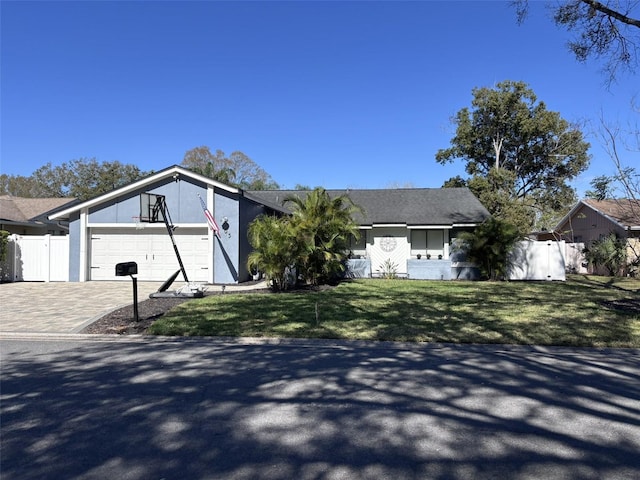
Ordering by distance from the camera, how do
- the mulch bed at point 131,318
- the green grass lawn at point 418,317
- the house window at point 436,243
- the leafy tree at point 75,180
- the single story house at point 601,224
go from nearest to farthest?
the green grass lawn at point 418,317
the mulch bed at point 131,318
the single story house at point 601,224
the house window at point 436,243
the leafy tree at point 75,180

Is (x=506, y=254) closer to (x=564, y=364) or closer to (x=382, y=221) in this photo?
(x=382, y=221)

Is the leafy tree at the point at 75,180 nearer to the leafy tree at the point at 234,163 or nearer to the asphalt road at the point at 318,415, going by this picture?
the leafy tree at the point at 234,163

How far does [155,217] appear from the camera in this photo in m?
14.2

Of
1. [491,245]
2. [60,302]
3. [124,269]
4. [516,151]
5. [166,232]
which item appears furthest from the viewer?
[516,151]

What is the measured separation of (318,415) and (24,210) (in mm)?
27611

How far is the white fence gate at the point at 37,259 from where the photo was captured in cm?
1772

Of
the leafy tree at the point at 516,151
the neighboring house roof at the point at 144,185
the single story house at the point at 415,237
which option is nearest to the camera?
the neighboring house roof at the point at 144,185

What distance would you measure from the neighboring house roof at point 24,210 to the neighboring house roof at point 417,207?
479 inches

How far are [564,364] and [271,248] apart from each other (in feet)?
30.1

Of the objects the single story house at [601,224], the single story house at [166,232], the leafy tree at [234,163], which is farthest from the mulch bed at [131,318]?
the leafy tree at [234,163]

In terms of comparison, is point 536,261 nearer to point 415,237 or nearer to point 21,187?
point 415,237

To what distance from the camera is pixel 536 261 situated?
19.4 m

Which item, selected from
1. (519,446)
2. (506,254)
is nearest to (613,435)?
(519,446)

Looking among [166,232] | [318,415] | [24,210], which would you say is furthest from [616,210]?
[24,210]
